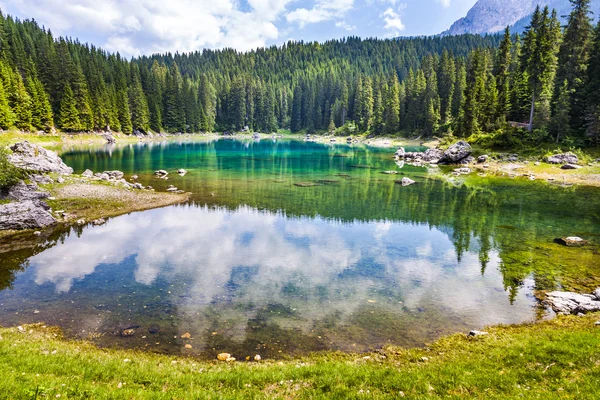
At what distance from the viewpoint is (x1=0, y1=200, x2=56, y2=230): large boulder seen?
2591cm

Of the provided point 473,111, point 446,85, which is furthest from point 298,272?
point 446,85

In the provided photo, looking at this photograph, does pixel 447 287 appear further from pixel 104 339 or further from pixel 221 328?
pixel 104 339

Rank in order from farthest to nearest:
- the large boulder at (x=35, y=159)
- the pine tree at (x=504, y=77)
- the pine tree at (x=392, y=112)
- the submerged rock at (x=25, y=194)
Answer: the pine tree at (x=392, y=112) < the pine tree at (x=504, y=77) < the large boulder at (x=35, y=159) < the submerged rock at (x=25, y=194)

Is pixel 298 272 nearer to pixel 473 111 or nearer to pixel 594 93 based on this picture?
pixel 594 93

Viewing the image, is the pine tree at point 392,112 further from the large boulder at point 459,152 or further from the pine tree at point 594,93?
the pine tree at point 594,93

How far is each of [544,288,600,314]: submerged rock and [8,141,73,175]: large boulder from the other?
153 ft

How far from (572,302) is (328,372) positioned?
41.4 ft

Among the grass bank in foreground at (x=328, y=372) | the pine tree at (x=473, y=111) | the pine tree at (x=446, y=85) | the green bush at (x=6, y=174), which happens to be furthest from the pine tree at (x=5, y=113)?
the pine tree at (x=446, y=85)

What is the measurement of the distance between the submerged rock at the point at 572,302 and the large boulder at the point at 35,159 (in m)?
46.7

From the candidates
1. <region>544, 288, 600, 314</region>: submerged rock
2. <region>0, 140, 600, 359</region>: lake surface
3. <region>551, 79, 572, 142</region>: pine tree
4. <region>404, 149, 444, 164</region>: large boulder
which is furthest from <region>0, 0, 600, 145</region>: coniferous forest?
<region>544, 288, 600, 314</region>: submerged rock

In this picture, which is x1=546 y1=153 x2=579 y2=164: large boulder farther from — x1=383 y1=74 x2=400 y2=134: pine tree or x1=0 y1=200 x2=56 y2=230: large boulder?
x1=383 y1=74 x2=400 y2=134: pine tree

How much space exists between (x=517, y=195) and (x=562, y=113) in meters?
30.0

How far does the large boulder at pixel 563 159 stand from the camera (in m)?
57.4

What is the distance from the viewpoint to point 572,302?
15961 millimetres
